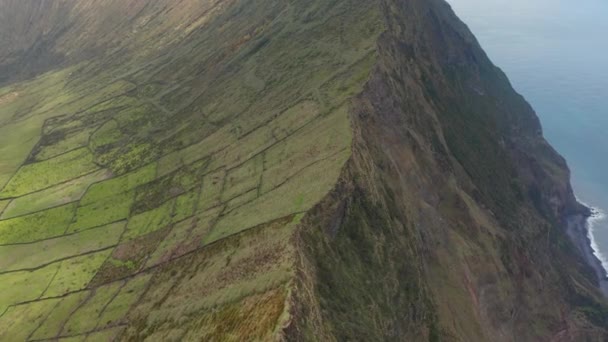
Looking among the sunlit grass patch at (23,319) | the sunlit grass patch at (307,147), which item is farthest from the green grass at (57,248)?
the sunlit grass patch at (307,147)

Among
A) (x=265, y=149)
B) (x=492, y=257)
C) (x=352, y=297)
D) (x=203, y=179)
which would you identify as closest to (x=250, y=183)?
(x=265, y=149)

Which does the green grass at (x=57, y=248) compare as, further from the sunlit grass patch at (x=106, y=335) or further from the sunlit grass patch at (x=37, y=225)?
the sunlit grass patch at (x=106, y=335)

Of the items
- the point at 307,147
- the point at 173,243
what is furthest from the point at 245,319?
the point at 307,147

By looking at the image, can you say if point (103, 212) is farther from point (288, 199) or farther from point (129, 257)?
point (288, 199)

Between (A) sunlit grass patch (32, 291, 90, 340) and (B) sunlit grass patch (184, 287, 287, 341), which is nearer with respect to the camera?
(B) sunlit grass patch (184, 287, 287, 341)

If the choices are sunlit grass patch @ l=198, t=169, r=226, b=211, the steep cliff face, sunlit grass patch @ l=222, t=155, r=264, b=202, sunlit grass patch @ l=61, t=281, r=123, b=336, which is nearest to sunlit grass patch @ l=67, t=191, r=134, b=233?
the steep cliff face

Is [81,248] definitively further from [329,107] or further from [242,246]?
[329,107]

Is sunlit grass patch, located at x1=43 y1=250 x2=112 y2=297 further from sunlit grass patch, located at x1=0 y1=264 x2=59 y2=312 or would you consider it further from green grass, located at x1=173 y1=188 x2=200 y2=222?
green grass, located at x1=173 y1=188 x2=200 y2=222
